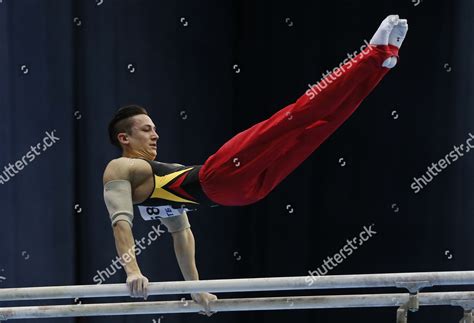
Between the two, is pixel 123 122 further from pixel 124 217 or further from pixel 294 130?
pixel 294 130

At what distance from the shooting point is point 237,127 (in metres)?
7.77

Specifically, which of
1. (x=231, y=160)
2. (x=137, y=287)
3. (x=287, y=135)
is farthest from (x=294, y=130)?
(x=137, y=287)

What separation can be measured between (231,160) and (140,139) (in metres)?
0.63

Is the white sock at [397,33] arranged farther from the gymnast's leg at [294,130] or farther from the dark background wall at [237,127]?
the dark background wall at [237,127]

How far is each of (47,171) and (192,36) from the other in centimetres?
191

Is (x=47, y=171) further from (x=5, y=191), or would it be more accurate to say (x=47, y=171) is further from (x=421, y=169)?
(x=421, y=169)

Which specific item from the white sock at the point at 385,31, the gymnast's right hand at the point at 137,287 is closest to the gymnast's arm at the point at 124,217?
the gymnast's right hand at the point at 137,287

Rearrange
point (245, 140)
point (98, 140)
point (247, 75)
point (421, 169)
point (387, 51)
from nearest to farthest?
point (387, 51) → point (245, 140) → point (98, 140) → point (421, 169) → point (247, 75)

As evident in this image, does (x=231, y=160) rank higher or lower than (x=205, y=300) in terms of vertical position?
higher

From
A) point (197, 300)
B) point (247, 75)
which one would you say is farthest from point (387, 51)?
point (247, 75)

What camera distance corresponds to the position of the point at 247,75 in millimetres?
7766

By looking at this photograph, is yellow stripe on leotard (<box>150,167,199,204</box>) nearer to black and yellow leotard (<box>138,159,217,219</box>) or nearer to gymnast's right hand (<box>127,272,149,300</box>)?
black and yellow leotard (<box>138,159,217,219</box>)

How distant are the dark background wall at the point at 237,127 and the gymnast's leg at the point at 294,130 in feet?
7.53

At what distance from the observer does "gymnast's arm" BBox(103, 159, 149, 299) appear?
404 cm
